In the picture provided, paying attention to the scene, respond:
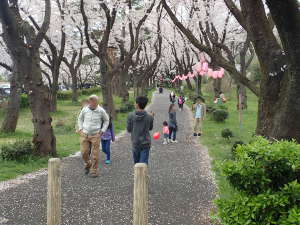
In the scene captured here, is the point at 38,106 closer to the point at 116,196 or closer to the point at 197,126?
the point at 116,196

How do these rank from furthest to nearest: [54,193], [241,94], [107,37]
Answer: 1. [241,94]
2. [107,37]
3. [54,193]

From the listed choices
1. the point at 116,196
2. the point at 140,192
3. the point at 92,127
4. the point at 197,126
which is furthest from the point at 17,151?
the point at 197,126

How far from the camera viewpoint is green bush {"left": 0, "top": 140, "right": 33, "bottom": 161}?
885cm

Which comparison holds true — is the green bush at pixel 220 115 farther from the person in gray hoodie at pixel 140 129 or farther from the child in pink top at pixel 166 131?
the person in gray hoodie at pixel 140 129

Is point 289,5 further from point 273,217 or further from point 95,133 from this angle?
point 95,133

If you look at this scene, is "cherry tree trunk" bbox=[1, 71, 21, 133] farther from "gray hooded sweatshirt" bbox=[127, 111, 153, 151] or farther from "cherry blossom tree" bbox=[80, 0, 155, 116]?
"gray hooded sweatshirt" bbox=[127, 111, 153, 151]

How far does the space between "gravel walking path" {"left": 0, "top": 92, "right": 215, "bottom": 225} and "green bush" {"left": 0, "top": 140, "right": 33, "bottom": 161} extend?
99 cm

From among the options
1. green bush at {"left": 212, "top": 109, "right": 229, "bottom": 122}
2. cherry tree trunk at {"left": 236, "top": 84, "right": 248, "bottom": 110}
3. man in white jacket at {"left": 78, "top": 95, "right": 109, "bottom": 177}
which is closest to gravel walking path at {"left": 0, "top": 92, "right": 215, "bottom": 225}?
man in white jacket at {"left": 78, "top": 95, "right": 109, "bottom": 177}

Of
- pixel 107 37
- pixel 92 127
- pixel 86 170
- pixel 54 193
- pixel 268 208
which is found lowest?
pixel 86 170

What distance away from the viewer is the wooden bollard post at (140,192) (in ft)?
11.1

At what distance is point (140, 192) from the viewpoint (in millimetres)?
3422

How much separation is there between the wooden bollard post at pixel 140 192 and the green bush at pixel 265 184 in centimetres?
77

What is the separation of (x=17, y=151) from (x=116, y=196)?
381 centimetres

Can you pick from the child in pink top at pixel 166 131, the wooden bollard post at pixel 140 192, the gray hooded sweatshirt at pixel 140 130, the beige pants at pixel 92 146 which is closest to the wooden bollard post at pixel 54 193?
the wooden bollard post at pixel 140 192
